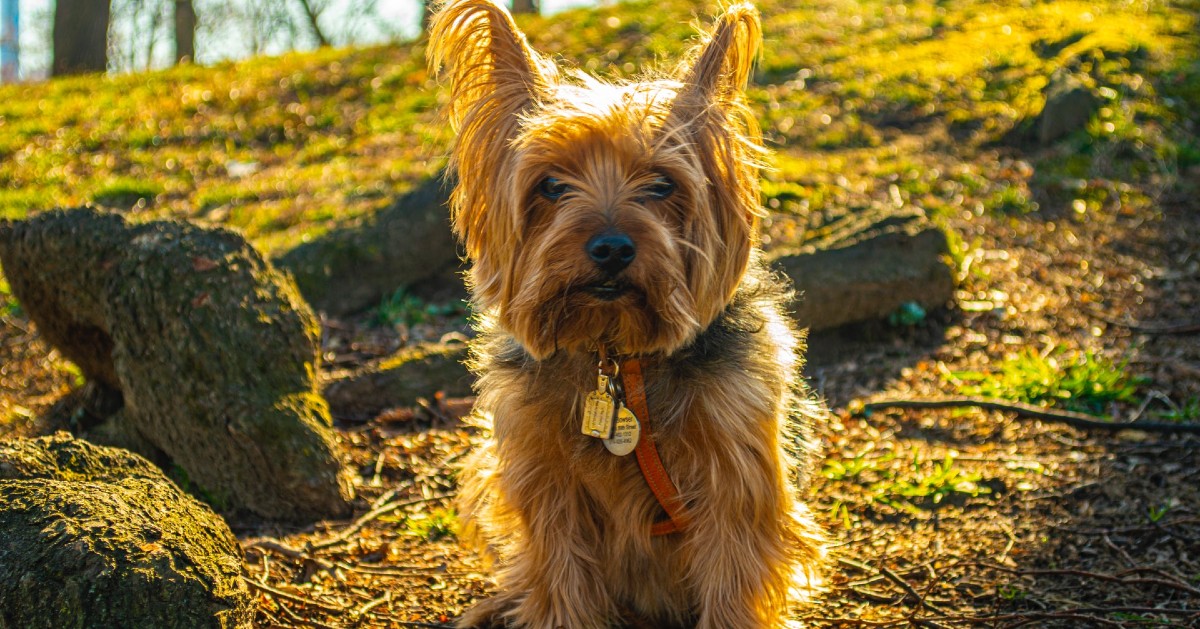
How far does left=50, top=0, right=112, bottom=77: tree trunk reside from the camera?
16.2 meters

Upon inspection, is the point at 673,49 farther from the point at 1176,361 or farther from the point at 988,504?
the point at 988,504

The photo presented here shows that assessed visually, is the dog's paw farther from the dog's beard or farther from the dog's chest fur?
the dog's beard

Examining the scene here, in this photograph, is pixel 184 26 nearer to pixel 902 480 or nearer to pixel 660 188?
pixel 902 480

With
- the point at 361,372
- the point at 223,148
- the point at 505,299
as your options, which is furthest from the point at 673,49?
the point at 505,299

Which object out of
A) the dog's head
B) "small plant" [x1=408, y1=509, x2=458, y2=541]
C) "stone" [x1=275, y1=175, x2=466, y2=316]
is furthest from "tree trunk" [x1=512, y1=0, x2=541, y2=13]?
the dog's head

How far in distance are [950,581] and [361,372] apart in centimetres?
359

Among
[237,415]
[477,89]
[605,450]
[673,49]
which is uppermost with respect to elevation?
[673,49]

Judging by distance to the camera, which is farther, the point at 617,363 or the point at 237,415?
the point at 237,415

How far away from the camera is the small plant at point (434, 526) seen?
4812 mm

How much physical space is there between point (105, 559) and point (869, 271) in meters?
5.05

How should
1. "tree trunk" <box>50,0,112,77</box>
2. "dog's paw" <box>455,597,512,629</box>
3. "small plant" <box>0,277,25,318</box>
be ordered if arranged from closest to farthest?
"dog's paw" <box>455,597,512,629</box> → "small plant" <box>0,277,25,318</box> → "tree trunk" <box>50,0,112,77</box>

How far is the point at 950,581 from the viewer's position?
166 inches

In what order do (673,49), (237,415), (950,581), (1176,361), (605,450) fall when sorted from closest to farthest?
1. (605,450)
2. (950,581)
3. (237,415)
4. (1176,361)
5. (673,49)

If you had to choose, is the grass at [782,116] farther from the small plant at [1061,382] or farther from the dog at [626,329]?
the dog at [626,329]
